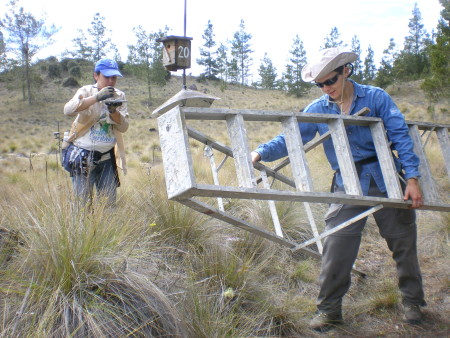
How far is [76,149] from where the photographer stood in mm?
4488

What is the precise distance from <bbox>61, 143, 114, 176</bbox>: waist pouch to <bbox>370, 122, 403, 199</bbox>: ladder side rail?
2.44m

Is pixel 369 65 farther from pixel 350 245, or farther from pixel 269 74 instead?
pixel 350 245

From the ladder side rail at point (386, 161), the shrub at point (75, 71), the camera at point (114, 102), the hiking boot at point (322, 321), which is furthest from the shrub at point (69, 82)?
the ladder side rail at point (386, 161)

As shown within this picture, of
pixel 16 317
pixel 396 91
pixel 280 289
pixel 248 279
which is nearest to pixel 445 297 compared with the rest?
pixel 280 289

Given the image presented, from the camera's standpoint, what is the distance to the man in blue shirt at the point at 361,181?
3400 millimetres

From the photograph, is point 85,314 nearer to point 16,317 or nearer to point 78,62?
point 16,317

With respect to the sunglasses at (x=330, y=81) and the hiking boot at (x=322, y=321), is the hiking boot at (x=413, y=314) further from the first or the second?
the sunglasses at (x=330, y=81)

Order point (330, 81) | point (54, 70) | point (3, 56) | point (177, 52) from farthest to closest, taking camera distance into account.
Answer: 1. point (54, 70)
2. point (3, 56)
3. point (177, 52)
4. point (330, 81)

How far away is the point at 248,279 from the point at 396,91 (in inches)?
1324

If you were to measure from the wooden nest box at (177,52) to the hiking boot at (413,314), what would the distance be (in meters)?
6.27

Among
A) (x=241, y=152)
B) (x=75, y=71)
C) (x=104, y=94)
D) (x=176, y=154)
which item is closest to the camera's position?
(x=176, y=154)

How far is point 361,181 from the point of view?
3541 mm

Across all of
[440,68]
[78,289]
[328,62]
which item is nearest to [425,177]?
[328,62]

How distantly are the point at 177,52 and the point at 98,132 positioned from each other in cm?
464
